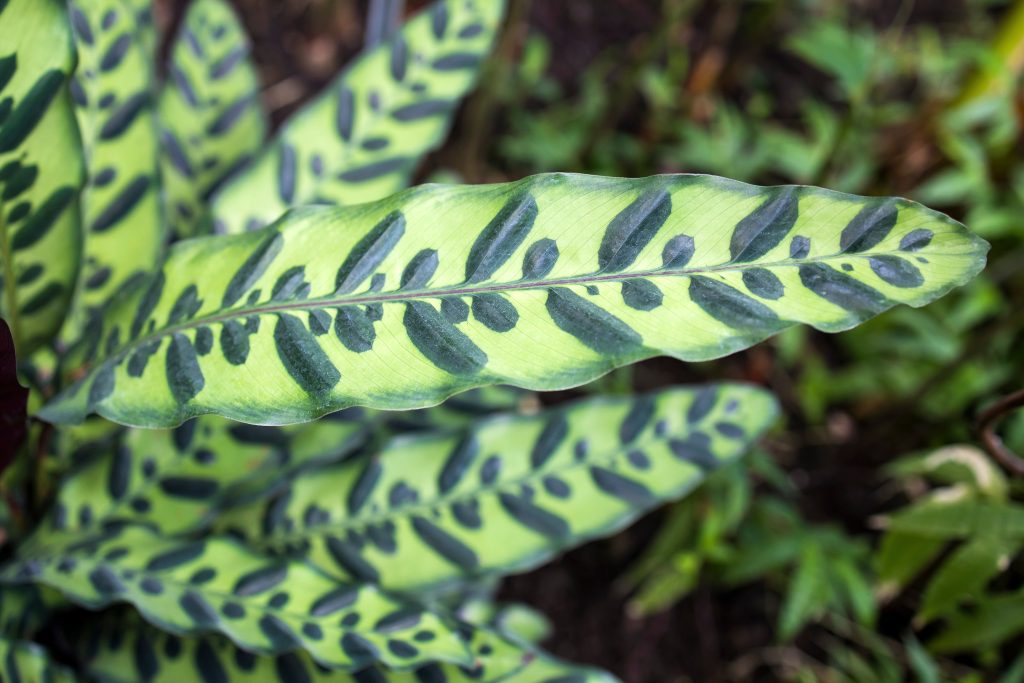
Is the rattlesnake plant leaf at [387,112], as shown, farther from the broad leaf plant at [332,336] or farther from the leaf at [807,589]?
the leaf at [807,589]

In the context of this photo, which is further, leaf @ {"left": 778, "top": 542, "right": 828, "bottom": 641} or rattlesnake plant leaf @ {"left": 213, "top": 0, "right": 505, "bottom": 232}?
leaf @ {"left": 778, "top": 542, "right": 828, "bottom": 641}

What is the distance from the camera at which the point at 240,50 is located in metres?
0.81

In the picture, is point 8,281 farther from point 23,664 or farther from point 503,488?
point 503,488

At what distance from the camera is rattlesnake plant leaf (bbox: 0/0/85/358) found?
475 millimetres

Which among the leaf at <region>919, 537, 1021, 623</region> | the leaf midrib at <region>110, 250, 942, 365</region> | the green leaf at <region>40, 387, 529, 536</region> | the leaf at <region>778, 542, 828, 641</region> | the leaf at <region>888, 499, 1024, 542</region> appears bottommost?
the leaf at <region>778, 542, 828, 641</region>

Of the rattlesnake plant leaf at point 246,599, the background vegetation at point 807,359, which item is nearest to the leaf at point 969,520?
the background vegetation at point 807,359

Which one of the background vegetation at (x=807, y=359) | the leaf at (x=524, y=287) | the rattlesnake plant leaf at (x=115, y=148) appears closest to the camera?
the leaf at (x=524, y=287)

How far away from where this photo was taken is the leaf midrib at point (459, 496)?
2.24 feet

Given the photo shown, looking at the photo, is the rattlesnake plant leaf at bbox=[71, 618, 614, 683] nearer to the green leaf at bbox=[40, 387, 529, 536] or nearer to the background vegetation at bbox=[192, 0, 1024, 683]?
the green leaf at bbox=[40, 387, 529, 536]

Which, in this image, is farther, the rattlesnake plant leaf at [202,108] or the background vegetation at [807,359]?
the background vegetation at [807,359]

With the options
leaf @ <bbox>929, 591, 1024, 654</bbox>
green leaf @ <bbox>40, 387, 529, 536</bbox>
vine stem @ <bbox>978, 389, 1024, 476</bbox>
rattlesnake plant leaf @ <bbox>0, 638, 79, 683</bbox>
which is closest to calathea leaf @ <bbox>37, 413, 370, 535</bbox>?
green leaf @ <bbox>40, 387, 529, 536</bbox>

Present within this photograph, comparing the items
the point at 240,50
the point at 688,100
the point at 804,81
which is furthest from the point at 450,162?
the point at 804,81

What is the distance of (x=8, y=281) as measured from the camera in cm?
55

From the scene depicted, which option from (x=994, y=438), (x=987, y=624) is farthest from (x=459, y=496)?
(x=987, y=624)
